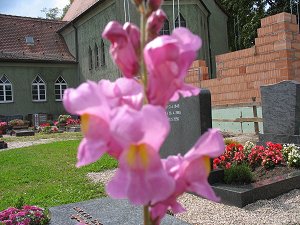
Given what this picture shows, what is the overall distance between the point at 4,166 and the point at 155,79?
11635 millimetres

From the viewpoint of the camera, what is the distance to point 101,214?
5.02 metres

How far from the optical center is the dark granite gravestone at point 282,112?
10023mm

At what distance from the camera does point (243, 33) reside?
28.2 meters

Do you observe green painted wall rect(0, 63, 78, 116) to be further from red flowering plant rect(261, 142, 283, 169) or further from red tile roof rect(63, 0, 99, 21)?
red flowering plant rect(261, 142, 283, 169)

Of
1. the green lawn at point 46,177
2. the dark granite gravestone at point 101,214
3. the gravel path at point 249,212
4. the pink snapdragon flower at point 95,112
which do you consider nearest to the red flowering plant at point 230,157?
the gravel path at point 249,212

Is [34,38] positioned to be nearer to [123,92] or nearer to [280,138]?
[280,138]

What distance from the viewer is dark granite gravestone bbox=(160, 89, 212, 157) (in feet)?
24.8

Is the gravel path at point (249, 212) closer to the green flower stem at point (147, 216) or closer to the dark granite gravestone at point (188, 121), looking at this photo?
the dark granite gravestone at point (188, 121)

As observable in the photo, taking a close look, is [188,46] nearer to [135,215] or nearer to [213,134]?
[213,134]

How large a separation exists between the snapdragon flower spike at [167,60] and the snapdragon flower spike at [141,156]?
17 centimetres

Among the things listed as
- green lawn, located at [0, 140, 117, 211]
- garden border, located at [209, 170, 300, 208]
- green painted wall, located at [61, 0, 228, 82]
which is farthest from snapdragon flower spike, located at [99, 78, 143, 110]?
green painted wall, located at [61, 0, 228, 82]

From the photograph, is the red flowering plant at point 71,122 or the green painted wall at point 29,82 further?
the green painted wall at point 29,82

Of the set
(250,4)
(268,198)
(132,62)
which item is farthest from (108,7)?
(132,62)

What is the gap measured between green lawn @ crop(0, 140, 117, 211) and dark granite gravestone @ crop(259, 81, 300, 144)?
14.7 ft
